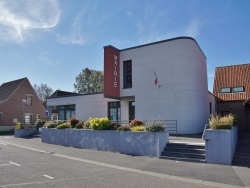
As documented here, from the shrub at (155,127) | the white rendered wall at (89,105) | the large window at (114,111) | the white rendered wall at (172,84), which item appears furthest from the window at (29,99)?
the shrub at (155,127)

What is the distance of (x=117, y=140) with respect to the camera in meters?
14.4

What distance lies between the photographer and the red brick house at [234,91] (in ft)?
84.9

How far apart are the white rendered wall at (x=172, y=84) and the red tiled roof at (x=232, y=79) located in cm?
638

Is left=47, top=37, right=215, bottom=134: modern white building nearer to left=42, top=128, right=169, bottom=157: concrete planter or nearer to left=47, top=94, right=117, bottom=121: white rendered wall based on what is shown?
left=47, top=94, right=117, bottom=121: white rendered wall

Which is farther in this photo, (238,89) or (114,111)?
(238,89)

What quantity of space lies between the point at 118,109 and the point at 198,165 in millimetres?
15088

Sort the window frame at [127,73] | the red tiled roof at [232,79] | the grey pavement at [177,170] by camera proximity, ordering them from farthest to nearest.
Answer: the red tiled roof at [232,79] < the window frame at [127,73] < the grey pavement at [177,170]

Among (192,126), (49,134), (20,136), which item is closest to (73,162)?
(49,134)

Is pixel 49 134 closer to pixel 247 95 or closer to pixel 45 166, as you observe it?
pixel 45 166

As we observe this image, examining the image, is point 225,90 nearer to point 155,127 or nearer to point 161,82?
point 161,82

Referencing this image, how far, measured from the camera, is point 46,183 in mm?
7590

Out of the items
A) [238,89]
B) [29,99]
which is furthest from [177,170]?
[29,99]

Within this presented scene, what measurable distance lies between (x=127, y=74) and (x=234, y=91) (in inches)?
506

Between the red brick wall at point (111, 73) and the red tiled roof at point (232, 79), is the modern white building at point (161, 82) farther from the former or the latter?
the red tiled roof at point (232, 79)
